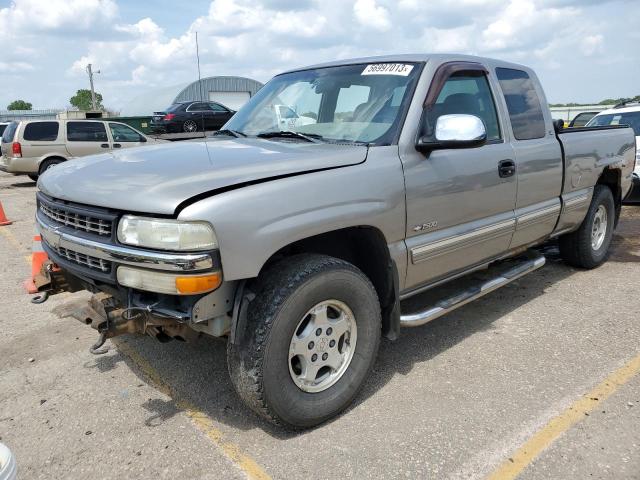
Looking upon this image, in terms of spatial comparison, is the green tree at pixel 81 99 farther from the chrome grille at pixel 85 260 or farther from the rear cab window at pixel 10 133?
the chrome grille at pixel 85 260

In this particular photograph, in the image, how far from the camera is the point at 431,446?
2686 millimetres

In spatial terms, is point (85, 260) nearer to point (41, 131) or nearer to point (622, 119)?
point (622, 119)

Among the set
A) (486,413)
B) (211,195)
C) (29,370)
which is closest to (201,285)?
(211,195)

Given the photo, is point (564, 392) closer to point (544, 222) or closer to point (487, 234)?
point (487, 234)

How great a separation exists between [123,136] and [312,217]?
14269 millimetres

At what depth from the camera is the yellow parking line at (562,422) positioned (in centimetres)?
252

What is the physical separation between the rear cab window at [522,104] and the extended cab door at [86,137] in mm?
12280

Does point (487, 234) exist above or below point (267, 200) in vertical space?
below

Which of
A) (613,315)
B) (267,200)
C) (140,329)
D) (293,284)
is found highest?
(267,200)

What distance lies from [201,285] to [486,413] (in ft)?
5.75

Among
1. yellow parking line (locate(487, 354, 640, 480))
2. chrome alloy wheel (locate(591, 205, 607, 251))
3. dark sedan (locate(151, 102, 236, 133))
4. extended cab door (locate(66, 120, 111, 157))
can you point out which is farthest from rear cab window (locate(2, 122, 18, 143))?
yellow parking line (locate(487, 354, 640, 480))

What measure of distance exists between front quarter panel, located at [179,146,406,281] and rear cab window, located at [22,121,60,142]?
44.0 feet

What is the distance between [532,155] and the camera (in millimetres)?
4105

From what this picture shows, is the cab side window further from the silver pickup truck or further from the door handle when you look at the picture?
the door handle
